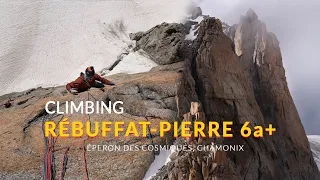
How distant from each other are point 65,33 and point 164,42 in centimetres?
1423

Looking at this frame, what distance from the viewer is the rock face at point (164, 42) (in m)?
25.8

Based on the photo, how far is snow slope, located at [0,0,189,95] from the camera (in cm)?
3198

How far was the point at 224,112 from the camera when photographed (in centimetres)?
2581

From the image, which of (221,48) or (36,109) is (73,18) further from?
(36,109)

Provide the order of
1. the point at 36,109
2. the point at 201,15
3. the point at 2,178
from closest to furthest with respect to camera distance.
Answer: the point at 2,178, the point at 36,109, the point at 201,15

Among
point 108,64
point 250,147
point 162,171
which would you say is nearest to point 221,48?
point 250,147

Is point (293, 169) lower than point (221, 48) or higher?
lower

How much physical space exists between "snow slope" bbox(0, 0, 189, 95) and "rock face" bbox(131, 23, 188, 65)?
1.08 metres

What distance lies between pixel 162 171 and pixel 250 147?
1218 cm

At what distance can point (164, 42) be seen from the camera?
1083 inches

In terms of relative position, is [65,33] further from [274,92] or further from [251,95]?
[274,92]

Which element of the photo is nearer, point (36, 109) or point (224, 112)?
point (36, 109)

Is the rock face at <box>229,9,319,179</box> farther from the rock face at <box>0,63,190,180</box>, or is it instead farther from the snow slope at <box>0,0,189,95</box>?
the rock face at <box>0,63,190,180</box>

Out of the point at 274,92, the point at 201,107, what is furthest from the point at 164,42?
the point at 274,92
